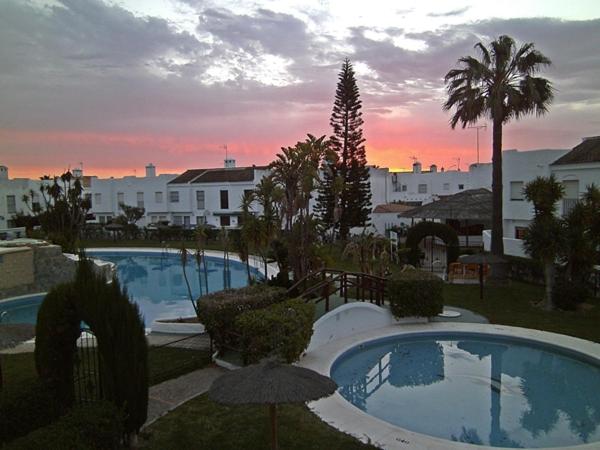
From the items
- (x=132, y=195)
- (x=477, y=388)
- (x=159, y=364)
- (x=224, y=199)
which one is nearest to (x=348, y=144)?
(x=224, y=199)

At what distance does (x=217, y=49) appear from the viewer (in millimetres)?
19406

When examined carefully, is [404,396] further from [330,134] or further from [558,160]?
[330,134]

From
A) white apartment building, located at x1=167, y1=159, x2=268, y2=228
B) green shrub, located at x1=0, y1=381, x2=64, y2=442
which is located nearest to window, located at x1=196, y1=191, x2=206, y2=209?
white apartment building, located at x1=167, y1=159, x2=268, y2=228

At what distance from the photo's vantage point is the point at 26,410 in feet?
18.1

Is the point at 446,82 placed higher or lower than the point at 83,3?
lower

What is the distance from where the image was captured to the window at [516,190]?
82.9 feet

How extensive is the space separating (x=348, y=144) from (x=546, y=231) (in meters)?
19.5

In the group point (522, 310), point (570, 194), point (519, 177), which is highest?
point (519, 177)

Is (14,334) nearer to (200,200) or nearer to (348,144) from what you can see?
(348,144)

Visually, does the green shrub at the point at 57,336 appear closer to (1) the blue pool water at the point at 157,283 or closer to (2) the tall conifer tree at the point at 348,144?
(1) the blue pool water at the point at 157,283

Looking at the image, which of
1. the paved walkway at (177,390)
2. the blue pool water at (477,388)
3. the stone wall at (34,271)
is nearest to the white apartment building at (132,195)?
the stone wall at (34,271)

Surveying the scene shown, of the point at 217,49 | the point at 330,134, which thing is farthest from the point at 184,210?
the point at 217,49

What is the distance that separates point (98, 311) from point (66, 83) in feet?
62.8

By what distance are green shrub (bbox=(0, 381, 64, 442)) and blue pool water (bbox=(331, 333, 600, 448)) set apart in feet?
17.2
